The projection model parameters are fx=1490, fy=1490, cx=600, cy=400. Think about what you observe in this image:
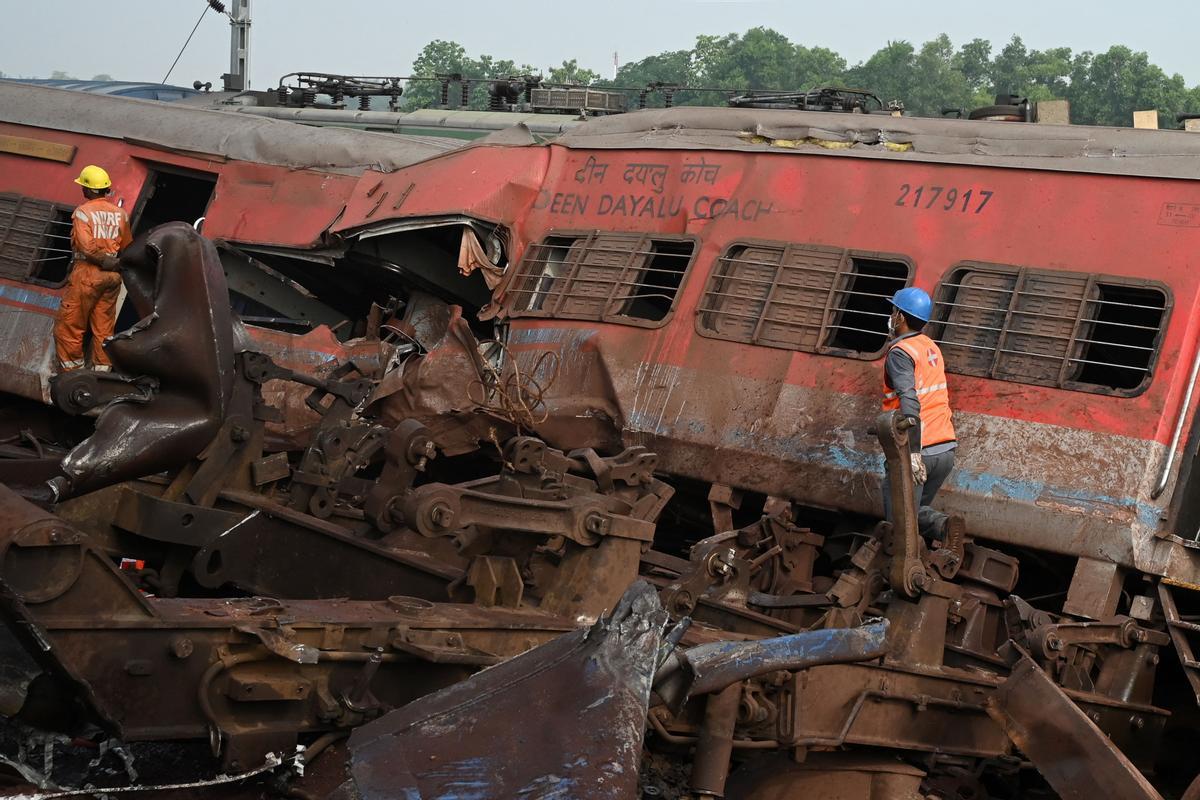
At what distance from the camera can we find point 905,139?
918 centimetres

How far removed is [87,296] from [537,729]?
743cm

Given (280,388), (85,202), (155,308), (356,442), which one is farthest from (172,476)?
(85,202)

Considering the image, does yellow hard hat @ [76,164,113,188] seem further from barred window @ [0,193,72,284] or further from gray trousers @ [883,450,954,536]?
gray trousers @ [883,450,954,536]

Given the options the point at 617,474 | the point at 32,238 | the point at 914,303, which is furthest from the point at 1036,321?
the point at 32,238

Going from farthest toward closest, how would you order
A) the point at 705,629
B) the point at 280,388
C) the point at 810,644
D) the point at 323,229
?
the point at 323,229
the point at 280,388
the point at 705,629
the point at 810,644

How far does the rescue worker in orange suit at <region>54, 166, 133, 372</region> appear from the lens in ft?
35.5

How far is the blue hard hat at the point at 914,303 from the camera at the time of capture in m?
7.91

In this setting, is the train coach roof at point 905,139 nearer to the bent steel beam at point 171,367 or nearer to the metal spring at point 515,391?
the metal spring at point 515,391

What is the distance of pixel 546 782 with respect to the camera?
4.34 metres

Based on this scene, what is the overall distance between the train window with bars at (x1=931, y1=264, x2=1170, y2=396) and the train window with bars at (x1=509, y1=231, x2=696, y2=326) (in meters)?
1.82

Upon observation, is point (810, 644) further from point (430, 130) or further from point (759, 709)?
point (430, 130)

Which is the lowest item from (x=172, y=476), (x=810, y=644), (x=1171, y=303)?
(x=172, y=476)

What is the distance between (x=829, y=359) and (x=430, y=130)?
7.42 meters

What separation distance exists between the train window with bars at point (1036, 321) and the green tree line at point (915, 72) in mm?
45936
